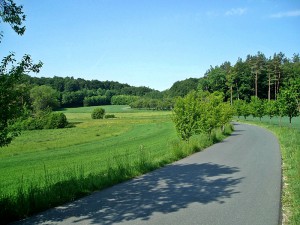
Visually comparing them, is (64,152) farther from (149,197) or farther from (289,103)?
(289,103)

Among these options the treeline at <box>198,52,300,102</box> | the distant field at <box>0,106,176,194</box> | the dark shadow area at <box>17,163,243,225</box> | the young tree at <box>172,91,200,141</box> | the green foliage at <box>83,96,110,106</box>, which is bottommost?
the distant field at <box>0,106,176,194</box>

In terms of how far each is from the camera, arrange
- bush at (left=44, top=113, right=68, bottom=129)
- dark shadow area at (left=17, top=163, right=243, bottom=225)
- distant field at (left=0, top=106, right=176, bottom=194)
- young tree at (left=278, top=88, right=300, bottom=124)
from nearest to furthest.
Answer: dark shadow area at (left=17, top=163, right=243, bottom=225) < distant field at (left=0, top=106, right=176, bottom=194) < young tree at (left=278, top=88, right=300, bottom=124) < bush at (left=44, top=113, right=68, bottom=129)

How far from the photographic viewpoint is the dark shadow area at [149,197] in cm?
715

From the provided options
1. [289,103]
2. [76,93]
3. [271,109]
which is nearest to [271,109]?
[271,109]

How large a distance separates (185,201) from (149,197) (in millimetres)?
1035

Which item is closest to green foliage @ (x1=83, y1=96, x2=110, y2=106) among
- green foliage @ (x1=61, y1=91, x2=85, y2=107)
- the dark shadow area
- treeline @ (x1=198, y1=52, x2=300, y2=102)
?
green foliage @ (x1=61, y1=91, x2=85, y2=107)

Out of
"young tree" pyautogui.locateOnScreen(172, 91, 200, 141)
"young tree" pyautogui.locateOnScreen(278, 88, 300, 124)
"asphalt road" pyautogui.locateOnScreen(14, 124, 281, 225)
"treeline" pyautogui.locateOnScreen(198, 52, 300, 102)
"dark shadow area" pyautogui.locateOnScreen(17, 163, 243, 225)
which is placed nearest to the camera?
"asphalt road" pyautogui.locateOnScreen(14, 124, 281, 225)

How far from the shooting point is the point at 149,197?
341 inches

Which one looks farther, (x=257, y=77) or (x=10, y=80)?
(x=257, y=77)

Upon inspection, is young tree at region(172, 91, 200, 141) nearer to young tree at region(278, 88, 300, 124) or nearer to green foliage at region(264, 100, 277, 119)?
young tree at region(278, 88, 300, 124)

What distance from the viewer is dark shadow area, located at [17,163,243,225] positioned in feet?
23.5

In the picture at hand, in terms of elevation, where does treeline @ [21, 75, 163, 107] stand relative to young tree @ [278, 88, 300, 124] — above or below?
above

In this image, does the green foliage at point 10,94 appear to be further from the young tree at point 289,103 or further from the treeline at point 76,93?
the treeline at point 76,93

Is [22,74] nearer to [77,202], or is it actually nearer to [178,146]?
[77,202]
